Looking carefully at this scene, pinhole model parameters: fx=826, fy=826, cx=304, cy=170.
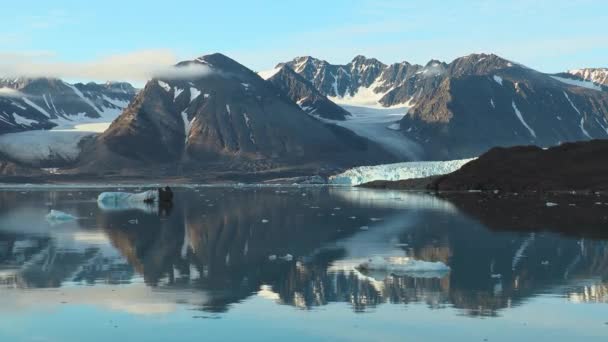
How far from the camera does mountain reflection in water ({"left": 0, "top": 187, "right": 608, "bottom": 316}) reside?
29016 millimetres

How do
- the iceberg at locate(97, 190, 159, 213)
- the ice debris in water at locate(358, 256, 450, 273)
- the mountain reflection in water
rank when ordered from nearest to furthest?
the mountain reflection in water → the ice debris in water at locate(358, 256, 450, 273) → the iceberg at locate(97, 190, 159, 213)

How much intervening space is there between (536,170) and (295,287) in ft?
390

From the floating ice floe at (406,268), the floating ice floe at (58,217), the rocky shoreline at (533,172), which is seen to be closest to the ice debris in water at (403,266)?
the floating ice floe at (406,268)

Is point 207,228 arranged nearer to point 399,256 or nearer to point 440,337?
point 399,256

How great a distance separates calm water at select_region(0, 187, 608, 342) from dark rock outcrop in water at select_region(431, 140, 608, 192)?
269ft

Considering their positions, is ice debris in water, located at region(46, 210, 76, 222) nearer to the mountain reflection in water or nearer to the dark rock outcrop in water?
the mountain reflection in water

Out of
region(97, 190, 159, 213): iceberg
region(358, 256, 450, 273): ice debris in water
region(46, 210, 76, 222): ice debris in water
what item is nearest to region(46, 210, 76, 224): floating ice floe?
region(46, 210, 76, 222): ice debris in water

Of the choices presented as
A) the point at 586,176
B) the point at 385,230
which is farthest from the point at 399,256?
the point at 586,176

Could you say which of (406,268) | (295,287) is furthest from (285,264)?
(295,287)

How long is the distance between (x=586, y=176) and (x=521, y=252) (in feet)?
324

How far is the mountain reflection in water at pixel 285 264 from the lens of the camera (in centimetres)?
2902

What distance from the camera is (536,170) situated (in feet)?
469

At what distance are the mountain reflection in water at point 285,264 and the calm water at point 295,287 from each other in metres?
0.08

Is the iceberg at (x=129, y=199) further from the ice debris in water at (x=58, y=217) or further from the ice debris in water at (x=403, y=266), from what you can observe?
the ice debris in water at (x=403, y=266)
